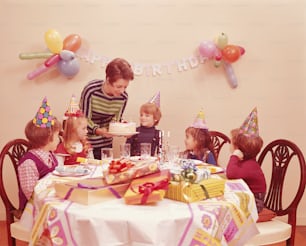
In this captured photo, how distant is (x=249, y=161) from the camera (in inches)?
106

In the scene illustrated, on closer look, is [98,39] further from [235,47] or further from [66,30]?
[235,47]

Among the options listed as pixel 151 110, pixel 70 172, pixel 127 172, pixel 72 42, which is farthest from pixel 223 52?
pixel 127 172

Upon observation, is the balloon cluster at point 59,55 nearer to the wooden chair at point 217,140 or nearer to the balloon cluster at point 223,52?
the balloon cluster at point 223,52

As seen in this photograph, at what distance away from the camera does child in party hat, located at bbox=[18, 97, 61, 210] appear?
2605mm

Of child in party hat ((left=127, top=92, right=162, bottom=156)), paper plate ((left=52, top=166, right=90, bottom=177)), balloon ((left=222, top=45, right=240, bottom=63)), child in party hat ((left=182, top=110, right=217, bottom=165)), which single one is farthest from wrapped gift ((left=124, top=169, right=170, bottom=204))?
balloon ((left=222, top=45, right=240, bottom=63))

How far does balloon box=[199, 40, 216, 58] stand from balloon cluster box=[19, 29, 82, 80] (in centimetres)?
101

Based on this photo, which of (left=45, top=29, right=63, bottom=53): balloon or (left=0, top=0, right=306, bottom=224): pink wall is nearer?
(left=45, top=29, right=63, bottom=53): balloon

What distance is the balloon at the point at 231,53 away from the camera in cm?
396

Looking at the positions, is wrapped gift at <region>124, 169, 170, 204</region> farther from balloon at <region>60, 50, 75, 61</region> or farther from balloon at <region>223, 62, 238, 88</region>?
balloon at <region>223, 62, 238, 88</region>

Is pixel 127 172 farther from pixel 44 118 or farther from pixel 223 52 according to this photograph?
pixel 223 52

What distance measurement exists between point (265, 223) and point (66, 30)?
2348mm

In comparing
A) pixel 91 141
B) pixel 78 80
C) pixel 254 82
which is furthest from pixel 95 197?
pixel 254 82

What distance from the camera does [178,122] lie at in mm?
4172

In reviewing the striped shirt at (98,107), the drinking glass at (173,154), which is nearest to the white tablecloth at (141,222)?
the drinking glass at (173,154)
